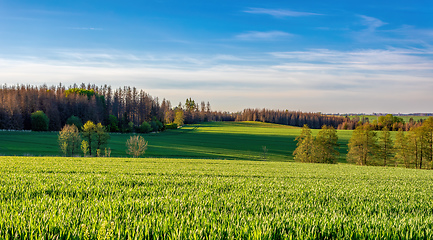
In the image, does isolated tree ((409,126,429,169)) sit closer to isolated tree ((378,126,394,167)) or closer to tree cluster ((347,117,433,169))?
tree cluster ((347,117,433,169))

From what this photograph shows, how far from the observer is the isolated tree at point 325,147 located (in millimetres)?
60438

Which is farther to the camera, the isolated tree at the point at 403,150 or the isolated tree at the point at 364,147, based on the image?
the isolated tree at the point at 364,147

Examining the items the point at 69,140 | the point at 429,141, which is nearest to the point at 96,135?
the point at 69,140

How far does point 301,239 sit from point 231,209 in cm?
256

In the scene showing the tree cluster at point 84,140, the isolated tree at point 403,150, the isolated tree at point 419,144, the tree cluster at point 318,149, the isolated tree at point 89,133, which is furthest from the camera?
the isolated tree at point 89,133

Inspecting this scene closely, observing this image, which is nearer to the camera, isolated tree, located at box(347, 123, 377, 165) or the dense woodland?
isolated tree, located at box(347, 123, 377, 165)

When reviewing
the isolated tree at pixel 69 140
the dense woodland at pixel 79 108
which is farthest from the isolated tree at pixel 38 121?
the isolated tree at pixel 69 140

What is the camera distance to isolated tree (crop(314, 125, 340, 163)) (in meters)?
60.4

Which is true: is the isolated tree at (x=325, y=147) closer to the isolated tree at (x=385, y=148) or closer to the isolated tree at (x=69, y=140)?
the isolated tree at (x=385, y=148)

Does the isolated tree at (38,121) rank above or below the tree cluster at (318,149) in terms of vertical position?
above

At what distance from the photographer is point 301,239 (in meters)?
3.68

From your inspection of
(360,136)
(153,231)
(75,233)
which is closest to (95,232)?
(75,233)

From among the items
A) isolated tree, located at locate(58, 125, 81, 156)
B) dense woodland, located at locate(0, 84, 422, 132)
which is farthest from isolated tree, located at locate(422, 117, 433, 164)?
isolated tree, located at locate(58, 125, 81, 156)

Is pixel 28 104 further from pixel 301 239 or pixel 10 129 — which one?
pixel 301 239
